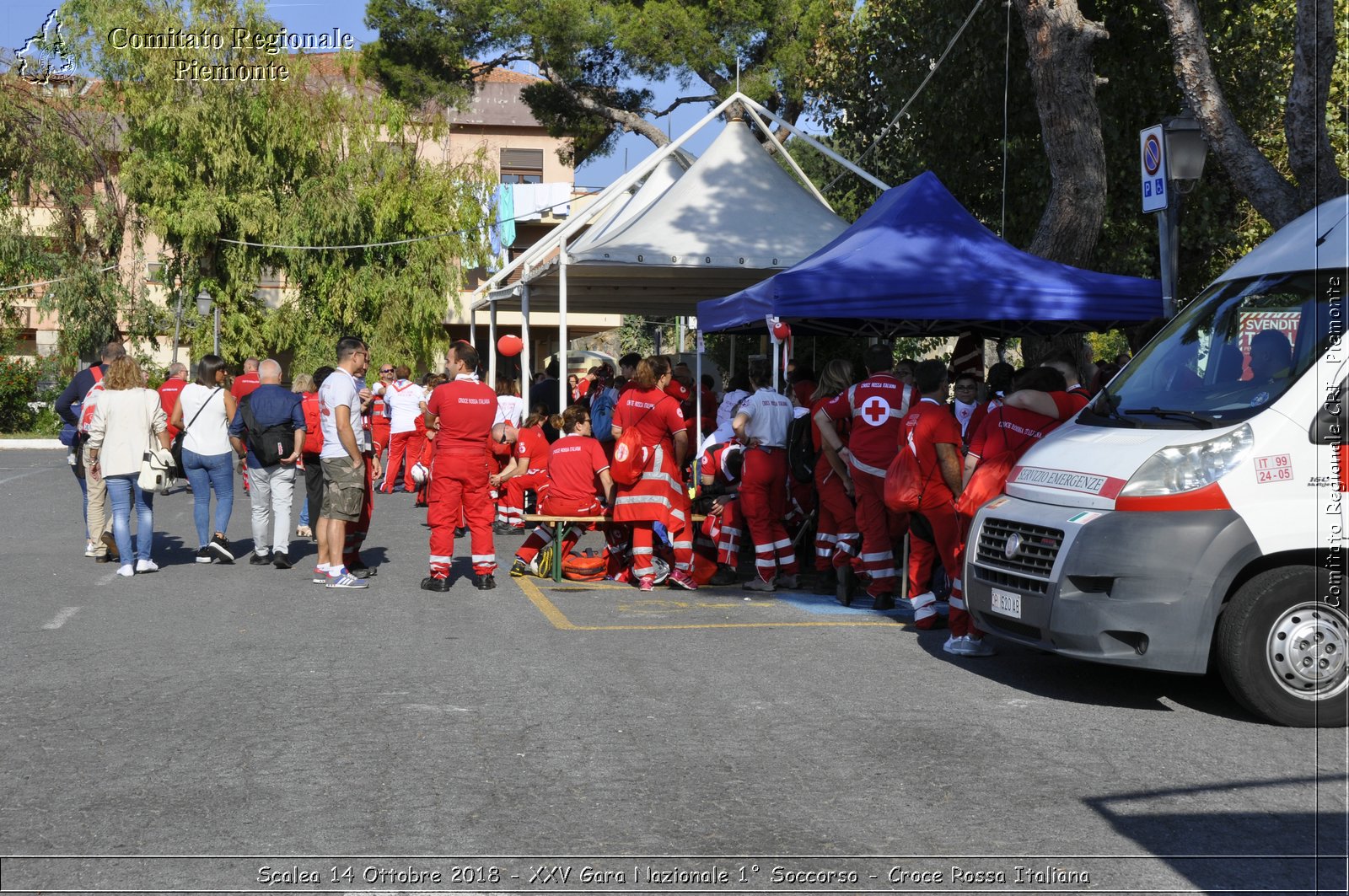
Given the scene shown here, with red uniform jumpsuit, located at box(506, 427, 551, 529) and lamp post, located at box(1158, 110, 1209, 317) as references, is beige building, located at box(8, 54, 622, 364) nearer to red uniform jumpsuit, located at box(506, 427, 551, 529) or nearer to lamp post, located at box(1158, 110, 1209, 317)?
red uniform jumpsuit, located at box(506, 427, 551, 529)

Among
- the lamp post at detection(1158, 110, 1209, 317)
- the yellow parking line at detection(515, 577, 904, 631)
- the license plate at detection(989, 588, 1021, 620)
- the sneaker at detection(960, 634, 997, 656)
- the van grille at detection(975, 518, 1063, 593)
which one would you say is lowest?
the yellow parking line at detection(515, 577, 904, 631)

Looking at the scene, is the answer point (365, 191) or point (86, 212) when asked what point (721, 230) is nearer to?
point (365, 191)

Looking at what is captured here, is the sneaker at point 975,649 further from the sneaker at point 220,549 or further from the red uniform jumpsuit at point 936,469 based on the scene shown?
the sneaker at point 220,549

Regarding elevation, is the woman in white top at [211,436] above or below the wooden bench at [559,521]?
above

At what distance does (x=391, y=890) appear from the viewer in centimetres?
427

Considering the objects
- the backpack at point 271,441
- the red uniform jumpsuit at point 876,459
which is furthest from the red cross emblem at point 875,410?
the backpack at point 271,441

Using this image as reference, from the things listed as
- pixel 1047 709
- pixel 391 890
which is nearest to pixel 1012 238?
pixel 1047 709

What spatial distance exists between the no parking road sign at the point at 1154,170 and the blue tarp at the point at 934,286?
1.18m

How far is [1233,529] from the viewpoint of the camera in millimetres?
6227

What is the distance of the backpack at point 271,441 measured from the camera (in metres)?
11.8

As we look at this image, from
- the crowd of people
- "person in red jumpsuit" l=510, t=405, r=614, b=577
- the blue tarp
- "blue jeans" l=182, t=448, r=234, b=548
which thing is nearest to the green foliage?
the crowd of people

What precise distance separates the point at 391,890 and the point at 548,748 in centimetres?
164

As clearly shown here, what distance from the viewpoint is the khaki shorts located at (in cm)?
1066

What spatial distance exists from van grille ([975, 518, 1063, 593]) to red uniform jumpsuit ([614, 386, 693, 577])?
12.5 ft
